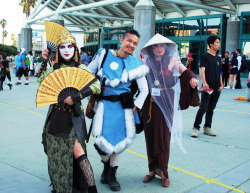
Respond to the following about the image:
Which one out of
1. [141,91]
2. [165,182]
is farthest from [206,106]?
[141,91]

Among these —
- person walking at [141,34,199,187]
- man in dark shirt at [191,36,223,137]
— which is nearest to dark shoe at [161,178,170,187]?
person walking at [141,34,199,187]

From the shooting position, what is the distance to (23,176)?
3889 mm

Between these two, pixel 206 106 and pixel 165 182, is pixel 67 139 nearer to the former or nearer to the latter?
pixel 165 182

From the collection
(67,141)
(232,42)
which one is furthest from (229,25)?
(67,141)

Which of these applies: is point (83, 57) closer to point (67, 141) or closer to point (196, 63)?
point (67, 141)

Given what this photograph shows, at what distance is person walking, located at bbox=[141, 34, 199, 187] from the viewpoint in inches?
145

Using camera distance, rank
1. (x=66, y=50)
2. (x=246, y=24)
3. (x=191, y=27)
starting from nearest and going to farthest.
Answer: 1. (x=66, y=50)
2. (x=246, y=24)
3. (x=191, y=27)

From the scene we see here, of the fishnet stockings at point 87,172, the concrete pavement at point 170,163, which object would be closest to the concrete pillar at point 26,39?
the concrete pavement at point 170,163

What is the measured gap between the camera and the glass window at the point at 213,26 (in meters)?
23.8

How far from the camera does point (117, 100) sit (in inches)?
138

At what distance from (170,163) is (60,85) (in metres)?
2.25

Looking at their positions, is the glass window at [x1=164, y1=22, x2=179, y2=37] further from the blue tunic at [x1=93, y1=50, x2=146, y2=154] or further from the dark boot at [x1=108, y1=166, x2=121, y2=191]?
the dark boot at [x1=108, y1=166, x2=121, y2=191]

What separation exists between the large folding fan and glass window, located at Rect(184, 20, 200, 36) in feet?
76.1

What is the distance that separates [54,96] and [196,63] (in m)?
23.4
